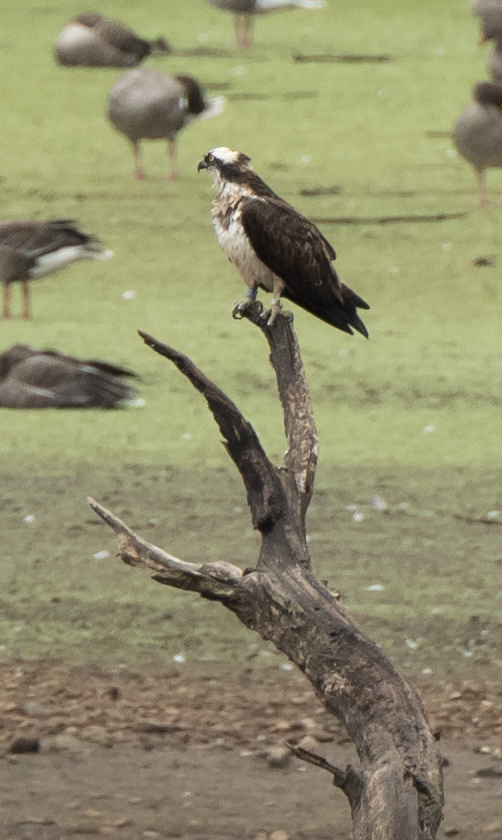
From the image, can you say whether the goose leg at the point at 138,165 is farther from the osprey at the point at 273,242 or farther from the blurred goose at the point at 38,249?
the osprey at the point at 273,242

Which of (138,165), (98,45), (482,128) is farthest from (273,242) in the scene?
(98,45)

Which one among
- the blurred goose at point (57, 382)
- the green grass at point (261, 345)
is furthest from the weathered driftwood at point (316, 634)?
the blurred goose at point (57, 382)

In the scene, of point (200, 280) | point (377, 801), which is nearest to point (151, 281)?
point (200, 280)

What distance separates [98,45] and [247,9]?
1.84m

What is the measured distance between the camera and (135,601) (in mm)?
6086

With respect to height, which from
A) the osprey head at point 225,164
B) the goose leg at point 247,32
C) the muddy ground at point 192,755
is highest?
the osprey head at point 225,164

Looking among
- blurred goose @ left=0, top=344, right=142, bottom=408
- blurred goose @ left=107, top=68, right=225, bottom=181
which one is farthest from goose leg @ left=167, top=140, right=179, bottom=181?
blurred goose @ left=0, top=344, right=142, bottom=408

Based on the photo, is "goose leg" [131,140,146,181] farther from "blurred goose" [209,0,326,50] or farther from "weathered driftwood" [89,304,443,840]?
"weathered driftwood" [89,304,443,840]

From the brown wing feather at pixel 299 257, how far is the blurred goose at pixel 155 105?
Result: 333 inches

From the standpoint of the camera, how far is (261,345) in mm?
9953

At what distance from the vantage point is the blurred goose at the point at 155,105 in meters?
12.7

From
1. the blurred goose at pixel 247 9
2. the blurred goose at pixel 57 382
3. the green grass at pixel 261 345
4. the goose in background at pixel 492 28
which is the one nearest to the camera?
the green grass at pixel 261 345

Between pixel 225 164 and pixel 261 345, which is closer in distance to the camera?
pixel 225 164

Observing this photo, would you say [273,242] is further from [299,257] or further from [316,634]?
[316,634]
